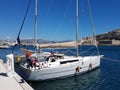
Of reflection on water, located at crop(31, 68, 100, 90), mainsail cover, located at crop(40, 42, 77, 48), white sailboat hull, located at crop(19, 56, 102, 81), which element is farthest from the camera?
mainsail cover, located at crop(40, 42, 77, 48)

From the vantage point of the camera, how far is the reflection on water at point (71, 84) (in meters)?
21.0

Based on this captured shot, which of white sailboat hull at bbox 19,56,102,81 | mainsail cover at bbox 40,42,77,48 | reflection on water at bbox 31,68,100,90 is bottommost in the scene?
reflection on water at bbox 31,68,100,90

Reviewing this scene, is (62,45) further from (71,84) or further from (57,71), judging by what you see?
(71,84)

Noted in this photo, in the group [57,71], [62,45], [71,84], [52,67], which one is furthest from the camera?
[62,45]

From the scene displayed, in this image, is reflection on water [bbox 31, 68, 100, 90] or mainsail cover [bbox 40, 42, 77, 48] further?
mainsail cover [bbox 40, 42, 77, 48]

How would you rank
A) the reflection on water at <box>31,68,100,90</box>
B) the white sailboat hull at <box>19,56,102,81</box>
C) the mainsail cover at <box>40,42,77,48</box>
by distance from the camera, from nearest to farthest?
the reflection on water at <box>31,68,100,90</box>, the white sailboat hull at <box>19,56,102,81</box>, the mainsail cover at <box>40,42,77,48</box>

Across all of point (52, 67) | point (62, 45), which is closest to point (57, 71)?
point (52, 67)

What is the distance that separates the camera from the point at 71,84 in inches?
880

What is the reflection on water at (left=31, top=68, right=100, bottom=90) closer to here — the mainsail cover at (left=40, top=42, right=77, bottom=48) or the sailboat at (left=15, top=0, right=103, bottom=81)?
the sailboat at (left=15, top=0, right=103, bottom=81)

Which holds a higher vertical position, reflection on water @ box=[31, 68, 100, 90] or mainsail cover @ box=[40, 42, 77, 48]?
mainsail cover @ box=[40, 42, 77, 48]

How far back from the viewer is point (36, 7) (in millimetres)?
29344

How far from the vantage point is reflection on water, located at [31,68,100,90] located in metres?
21.0

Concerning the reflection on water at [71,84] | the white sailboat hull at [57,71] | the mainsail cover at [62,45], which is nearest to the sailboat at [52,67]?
the white sailboat hull at [57,71]

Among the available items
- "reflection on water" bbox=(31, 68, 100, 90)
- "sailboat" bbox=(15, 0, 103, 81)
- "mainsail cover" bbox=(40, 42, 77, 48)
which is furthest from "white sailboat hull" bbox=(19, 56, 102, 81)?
"mainsail cover" bbox=(40, 42, 77, 48)
